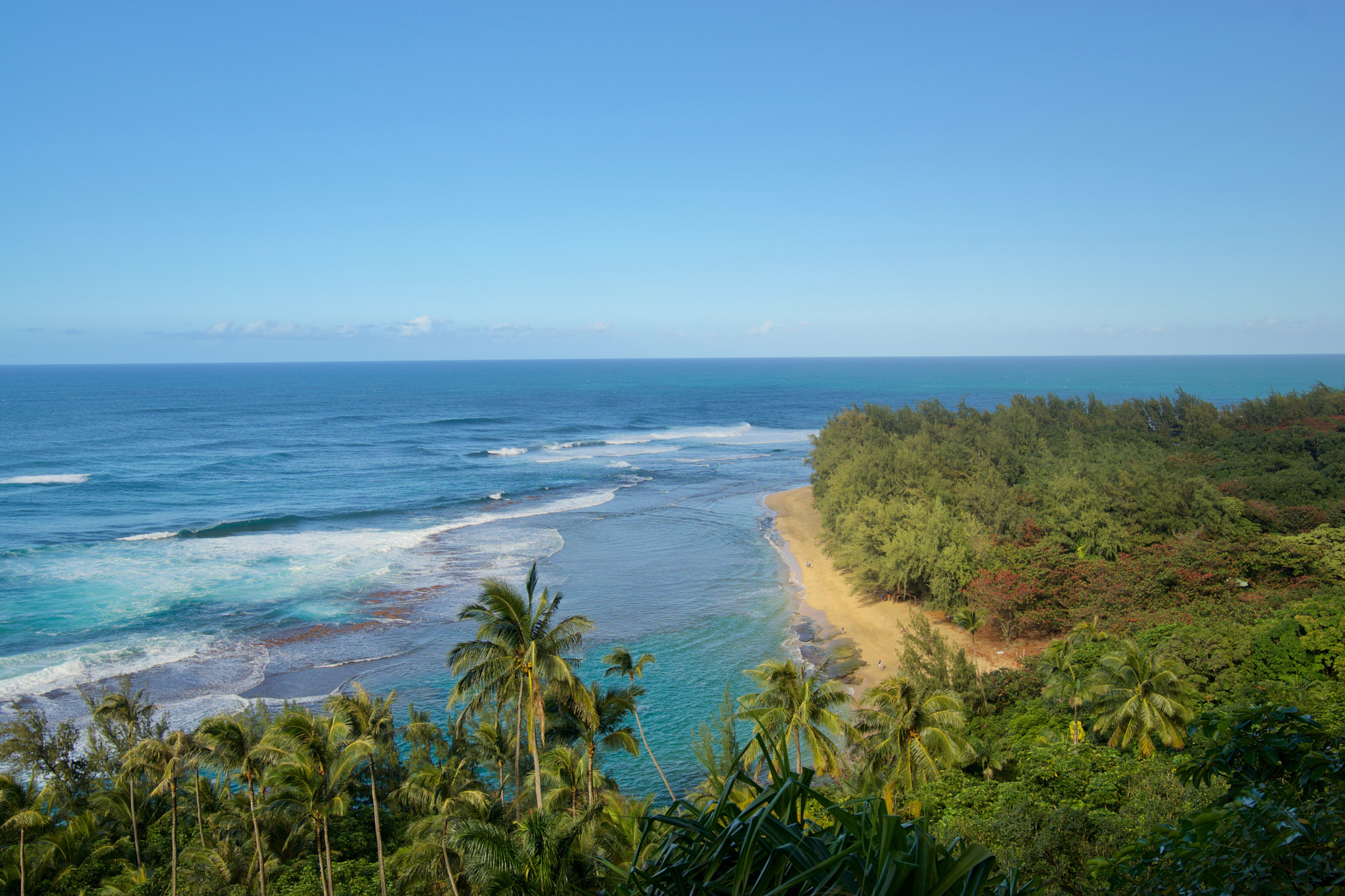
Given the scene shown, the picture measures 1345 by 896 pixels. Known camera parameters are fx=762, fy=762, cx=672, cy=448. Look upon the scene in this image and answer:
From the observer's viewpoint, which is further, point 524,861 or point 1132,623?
point 1132,623

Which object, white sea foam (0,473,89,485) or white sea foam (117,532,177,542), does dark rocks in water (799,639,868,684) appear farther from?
white sea foam (0,473,89,485)

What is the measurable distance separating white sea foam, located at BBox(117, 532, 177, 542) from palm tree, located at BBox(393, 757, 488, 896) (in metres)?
37.9

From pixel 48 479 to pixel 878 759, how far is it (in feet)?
254

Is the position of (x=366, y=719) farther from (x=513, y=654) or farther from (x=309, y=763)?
(x=513, y=654)

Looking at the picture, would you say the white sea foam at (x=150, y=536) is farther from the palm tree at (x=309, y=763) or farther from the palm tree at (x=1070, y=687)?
the palm tree at (x=1070, y=687)

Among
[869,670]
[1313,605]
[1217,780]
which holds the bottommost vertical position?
[869,670]

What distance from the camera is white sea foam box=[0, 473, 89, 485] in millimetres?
66312

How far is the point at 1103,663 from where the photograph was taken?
2080 centimetres

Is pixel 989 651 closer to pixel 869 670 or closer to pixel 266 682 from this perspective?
pixel 869 670

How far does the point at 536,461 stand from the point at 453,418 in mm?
46934

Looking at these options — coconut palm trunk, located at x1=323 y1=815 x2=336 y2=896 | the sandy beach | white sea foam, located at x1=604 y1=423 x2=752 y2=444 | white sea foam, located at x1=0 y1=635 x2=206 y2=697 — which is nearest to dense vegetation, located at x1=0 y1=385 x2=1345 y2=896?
coconut palm trunk, located at x1=323 y1=815 x2=336 y2=896

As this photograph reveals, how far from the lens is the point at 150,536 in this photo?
5162cm

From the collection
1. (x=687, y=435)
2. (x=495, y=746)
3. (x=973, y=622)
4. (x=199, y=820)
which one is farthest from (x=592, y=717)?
(x=687, y=435)

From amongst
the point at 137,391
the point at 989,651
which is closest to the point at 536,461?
the point at 989,651
